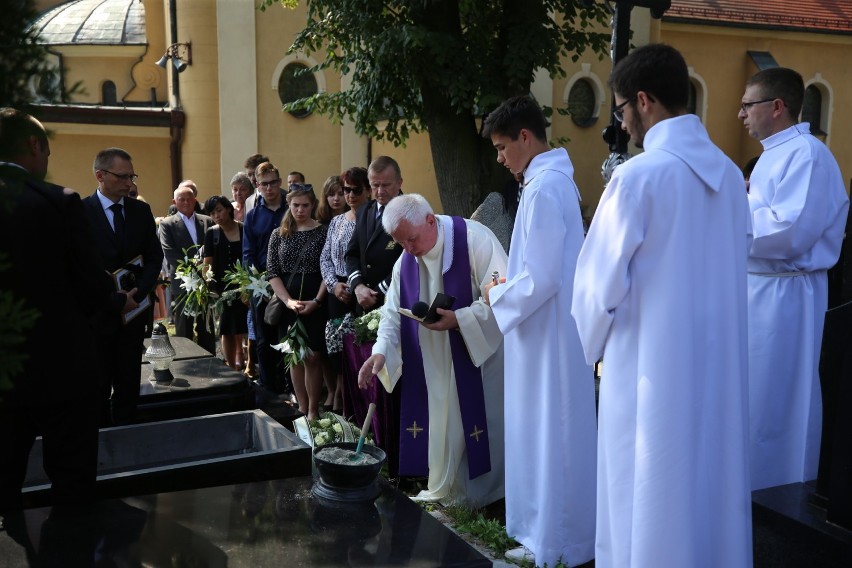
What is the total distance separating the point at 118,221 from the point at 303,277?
1.77 metres

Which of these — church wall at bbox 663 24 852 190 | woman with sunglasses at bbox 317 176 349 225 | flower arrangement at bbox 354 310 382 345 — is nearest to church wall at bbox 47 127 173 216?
church wall at bbox 663 24 852 190

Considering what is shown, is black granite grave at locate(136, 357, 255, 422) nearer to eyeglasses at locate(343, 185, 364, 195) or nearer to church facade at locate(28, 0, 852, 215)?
Answer: eyeglasses at locate(343, 185, 364, 195)

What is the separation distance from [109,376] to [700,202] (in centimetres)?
413

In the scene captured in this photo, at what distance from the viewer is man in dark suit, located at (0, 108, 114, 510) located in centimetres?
347

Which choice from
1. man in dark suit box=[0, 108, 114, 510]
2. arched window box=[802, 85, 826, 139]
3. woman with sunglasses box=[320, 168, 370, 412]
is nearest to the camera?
man in dark suit box=[0, 108, 114, 510]

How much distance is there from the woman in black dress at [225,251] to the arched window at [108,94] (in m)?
17.5

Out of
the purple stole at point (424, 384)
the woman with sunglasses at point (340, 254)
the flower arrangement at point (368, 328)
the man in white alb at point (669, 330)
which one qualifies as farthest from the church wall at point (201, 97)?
the man in white alb at point (669, 330)

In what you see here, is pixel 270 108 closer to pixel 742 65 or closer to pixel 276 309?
pixel 742 65

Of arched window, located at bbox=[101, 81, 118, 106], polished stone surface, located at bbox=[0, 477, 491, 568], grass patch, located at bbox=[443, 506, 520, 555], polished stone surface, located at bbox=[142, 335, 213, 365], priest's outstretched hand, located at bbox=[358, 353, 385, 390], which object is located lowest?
grass patch, located at bbox=[443, 506, 520, 555]

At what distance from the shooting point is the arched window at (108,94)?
79.4 feet

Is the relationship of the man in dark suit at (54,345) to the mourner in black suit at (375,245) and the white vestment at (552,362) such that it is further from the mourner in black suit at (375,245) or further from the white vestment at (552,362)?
the mourner in black suit at (375,245)

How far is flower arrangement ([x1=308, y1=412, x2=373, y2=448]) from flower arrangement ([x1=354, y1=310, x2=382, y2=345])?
1.98 ft

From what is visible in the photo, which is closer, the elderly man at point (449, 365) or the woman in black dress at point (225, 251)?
the elderly man at point (449, 365)

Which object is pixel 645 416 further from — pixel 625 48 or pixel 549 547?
pixel 625 48
